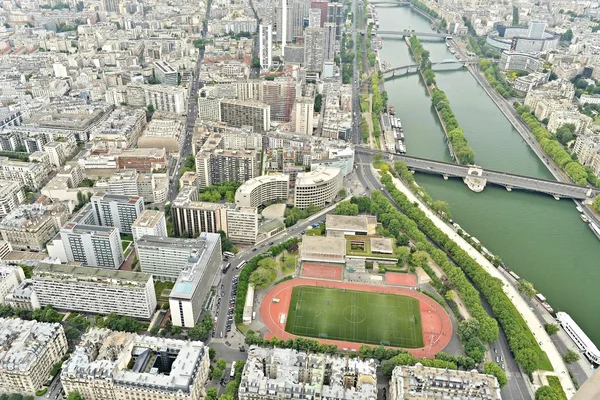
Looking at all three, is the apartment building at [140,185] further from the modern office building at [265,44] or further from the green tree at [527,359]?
the modern office building at [265,44]

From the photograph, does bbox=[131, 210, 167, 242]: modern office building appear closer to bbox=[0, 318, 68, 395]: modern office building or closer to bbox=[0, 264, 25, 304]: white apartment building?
bbox=[0, 264, 25, 304]: white apartment building

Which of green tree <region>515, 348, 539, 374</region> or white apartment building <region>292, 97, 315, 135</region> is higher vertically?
white apartment building <region>292, 97, 315, 135</region>

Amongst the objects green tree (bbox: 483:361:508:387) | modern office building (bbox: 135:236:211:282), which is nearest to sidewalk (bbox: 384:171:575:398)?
green tree (bbox: 483:361:508:387)

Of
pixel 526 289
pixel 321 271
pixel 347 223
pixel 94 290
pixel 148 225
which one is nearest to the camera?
pixel 94 290

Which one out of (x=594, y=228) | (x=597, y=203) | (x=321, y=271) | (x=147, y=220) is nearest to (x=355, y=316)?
(x=321, y=271)

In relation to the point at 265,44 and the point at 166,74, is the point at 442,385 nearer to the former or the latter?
the point at 166,74

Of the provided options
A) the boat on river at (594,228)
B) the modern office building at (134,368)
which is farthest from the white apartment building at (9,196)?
the boat on river at (594,228)
